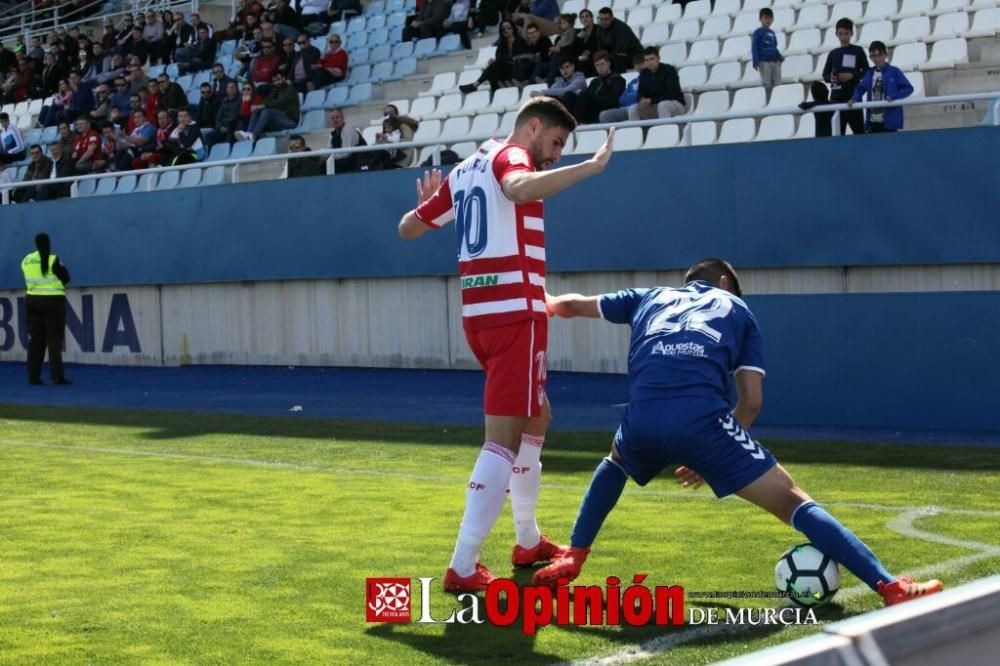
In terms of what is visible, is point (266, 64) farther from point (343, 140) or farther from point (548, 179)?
point (548, 179)

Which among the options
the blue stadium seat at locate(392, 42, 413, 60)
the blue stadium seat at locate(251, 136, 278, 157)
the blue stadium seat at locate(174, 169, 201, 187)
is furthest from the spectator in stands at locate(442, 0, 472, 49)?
the blue stadium seat at locate(174, 169, 201, 187)

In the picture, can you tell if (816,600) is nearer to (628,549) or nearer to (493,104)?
(628,549)

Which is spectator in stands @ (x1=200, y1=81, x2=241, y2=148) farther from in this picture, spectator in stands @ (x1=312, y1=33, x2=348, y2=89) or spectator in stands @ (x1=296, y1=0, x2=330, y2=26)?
spectator in stands @ (x1=296, y1=0, x2=330, y2=26)

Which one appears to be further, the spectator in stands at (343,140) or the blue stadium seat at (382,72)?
the blue stadium seat at (382,72)

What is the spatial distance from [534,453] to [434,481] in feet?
11.7

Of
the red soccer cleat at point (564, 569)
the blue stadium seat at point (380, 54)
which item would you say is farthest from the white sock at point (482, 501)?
the blue stadium seat at point (380, 54)

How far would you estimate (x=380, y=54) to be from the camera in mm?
25516

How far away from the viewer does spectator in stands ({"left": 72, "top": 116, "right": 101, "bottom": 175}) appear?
85.2 ft

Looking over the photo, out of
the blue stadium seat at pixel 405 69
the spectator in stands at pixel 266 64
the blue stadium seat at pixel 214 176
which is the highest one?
the spectator in stands at pixel 266 64

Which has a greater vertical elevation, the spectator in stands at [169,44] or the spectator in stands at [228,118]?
the spectator in stands at [169,44]

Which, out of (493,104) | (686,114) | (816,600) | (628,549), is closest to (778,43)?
(686,114)

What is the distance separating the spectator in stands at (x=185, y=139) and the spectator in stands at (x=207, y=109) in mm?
271

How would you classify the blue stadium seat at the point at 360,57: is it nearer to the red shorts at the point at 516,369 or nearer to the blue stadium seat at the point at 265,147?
the blue stadium seat at the point at 265,147

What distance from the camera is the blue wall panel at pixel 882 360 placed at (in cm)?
1244
